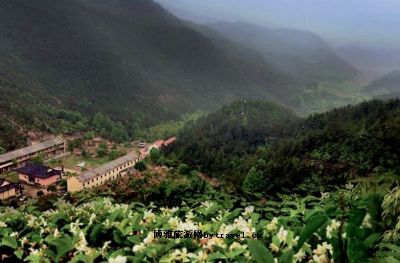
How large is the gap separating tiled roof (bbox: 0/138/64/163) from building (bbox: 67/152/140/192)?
974 centimetres

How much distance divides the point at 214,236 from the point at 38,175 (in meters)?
44.4

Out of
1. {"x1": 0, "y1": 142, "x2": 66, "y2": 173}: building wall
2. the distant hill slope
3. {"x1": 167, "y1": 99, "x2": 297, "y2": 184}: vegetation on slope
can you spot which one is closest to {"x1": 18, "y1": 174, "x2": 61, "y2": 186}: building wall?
{"x1": 0, "y1": 142, "x2": 66, "y2": 173}: building wall

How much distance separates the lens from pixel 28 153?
5412cm

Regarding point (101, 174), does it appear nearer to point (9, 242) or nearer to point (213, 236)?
point (9, 242)

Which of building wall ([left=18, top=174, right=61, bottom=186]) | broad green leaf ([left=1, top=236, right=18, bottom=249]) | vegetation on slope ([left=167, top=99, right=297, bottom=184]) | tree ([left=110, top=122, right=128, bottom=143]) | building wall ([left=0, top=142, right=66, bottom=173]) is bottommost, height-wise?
tree ([left=110, top=122, right=128, bottom=143])

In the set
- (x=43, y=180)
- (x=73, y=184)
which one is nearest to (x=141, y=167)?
(x=73, y=184)

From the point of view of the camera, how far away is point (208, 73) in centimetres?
18312

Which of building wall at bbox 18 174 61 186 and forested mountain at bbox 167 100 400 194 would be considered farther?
building wall at bbox 18 174 61 186

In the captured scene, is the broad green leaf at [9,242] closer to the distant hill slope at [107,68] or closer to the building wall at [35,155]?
the building wall at [35,155]

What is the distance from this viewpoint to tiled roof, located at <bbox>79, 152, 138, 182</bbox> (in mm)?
44350

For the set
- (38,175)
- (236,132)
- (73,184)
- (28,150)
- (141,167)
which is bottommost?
(28,150)

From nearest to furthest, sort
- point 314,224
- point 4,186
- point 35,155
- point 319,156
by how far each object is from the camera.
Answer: point 314,224 → point 319,156 → point 4,186 → point 35,155

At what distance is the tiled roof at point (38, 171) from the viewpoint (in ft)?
149

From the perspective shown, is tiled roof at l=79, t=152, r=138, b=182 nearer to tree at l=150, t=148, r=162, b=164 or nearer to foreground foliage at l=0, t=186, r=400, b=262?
tree at l=150, t=148, r=162, b=164
